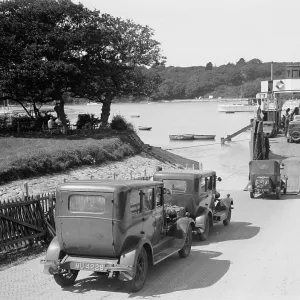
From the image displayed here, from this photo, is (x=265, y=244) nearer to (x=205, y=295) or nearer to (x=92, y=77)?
(x=205, y=295)

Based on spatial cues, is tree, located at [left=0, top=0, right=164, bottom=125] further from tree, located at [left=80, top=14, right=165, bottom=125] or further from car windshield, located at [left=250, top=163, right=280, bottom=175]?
car windshield, located at [left=250, top=163, right=280, bottom=175]

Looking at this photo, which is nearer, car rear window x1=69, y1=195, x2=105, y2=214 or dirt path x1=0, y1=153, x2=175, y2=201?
car rear window x1=69, y1=195, x2=105, y2=214

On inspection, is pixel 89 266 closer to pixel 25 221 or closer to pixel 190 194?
pixel 25 221

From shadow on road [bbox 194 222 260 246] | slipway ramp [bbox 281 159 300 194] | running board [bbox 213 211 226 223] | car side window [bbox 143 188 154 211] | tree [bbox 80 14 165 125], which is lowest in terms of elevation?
slipway ramp [bbox 281 159 300 194]

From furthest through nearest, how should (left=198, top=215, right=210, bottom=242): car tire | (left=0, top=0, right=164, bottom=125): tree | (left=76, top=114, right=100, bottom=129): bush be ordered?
(left=76, top=114, right=100, bottom=129): bush, (left=0, top=0, right=164, bottom=125): tree, (left=198, top=215, right=210, bottom=242): car tire

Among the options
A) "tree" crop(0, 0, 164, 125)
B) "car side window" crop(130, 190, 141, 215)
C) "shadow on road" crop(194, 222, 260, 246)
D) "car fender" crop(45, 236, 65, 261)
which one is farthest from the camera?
"tree" crop(0, 0, 164, 125)

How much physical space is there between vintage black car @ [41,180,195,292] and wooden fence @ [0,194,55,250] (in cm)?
313

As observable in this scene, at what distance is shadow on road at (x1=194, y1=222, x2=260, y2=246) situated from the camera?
1633 centimetres

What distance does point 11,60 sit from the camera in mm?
37094

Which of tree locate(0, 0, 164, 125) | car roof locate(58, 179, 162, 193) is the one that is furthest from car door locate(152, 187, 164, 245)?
tree locate(0, 0, 164, 125)

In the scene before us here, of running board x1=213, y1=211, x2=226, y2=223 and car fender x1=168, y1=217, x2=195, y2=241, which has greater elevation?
car fender x1=168, y1=217, x2=195, y2=241

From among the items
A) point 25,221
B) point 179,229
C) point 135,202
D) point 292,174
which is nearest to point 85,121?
point 292,174

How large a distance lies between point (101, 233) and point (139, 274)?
4.23 ft

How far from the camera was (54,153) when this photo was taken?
1212 inches
